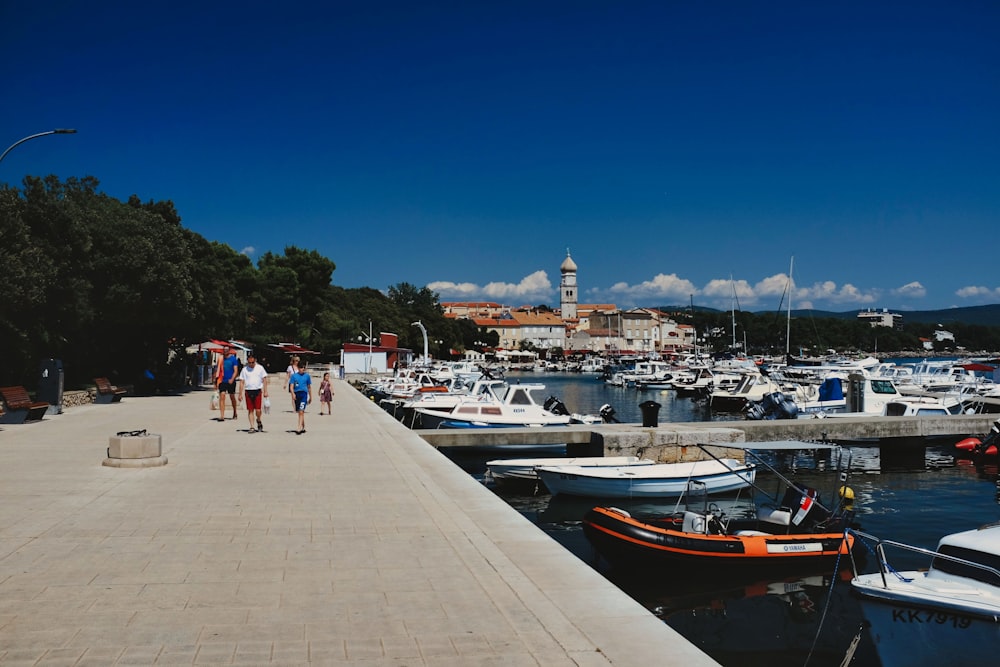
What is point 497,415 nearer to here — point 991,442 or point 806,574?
point 991,442

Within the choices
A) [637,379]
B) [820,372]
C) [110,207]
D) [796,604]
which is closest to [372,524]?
[796,604]

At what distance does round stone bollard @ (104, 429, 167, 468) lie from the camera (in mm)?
13469

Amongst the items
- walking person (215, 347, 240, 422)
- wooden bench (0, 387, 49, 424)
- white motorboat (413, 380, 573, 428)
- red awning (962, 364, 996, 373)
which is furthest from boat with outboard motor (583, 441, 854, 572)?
red awning (962, 364, 996, 373)

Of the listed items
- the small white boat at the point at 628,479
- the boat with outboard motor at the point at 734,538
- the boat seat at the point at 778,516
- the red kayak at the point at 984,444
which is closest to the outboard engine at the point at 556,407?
the small white boat at the point at 628,479

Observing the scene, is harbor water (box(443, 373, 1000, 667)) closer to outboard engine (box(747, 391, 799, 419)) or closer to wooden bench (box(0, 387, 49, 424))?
outboard engine (box(747, 391, 799, 419))

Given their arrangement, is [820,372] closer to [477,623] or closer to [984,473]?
[984,473]

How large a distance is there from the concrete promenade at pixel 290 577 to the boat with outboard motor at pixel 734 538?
7.29 feet

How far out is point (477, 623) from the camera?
5.97m

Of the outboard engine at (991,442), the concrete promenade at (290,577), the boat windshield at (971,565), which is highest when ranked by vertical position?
the concrete promenade at (290,577)

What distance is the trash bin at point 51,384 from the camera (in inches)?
958

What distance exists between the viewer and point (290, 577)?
7.09 metres

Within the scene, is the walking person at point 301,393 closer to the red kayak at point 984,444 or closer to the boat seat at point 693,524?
the boat seat at point 693,524

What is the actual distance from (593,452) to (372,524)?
1405cm

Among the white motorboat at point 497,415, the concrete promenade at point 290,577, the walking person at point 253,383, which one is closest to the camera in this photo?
the concrete promenade at point 290,577
